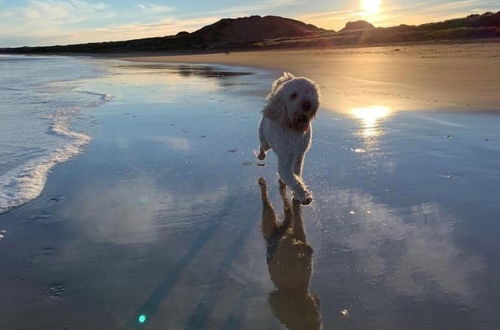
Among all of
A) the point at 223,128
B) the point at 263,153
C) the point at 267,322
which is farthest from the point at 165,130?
the point at 267,322

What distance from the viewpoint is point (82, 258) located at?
3.57m

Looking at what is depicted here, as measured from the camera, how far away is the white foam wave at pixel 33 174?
4906 millimetres

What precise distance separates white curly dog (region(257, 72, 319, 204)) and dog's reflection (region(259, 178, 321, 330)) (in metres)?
0.34

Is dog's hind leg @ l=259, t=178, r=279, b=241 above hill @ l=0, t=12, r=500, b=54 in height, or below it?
above

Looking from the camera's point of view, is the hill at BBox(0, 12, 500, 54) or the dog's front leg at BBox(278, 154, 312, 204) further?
the hill at BBox(0, 12, 500, 54)

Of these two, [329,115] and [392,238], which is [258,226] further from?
[329,115]

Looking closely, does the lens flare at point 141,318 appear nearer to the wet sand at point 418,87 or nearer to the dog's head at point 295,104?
the dog's head at point 295,104

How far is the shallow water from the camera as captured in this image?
9.35 ft

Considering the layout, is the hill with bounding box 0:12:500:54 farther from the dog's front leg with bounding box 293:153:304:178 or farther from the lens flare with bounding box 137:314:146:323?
the lens flare with bounding box 137:314:146:323

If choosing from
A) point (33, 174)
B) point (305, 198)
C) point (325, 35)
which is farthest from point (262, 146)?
point (325, 35)

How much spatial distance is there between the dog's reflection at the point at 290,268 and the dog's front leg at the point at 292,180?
14 centimetres

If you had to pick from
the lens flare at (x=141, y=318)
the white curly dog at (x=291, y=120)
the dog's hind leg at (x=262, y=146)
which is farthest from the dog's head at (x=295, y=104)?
the lens flare at (x=141, y=318)

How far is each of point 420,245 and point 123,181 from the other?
3101 millimetres

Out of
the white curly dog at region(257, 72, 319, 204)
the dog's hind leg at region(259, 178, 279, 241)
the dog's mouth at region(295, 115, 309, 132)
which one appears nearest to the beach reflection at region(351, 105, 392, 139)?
the white curly dog at region(257, 72, 319, 204)
